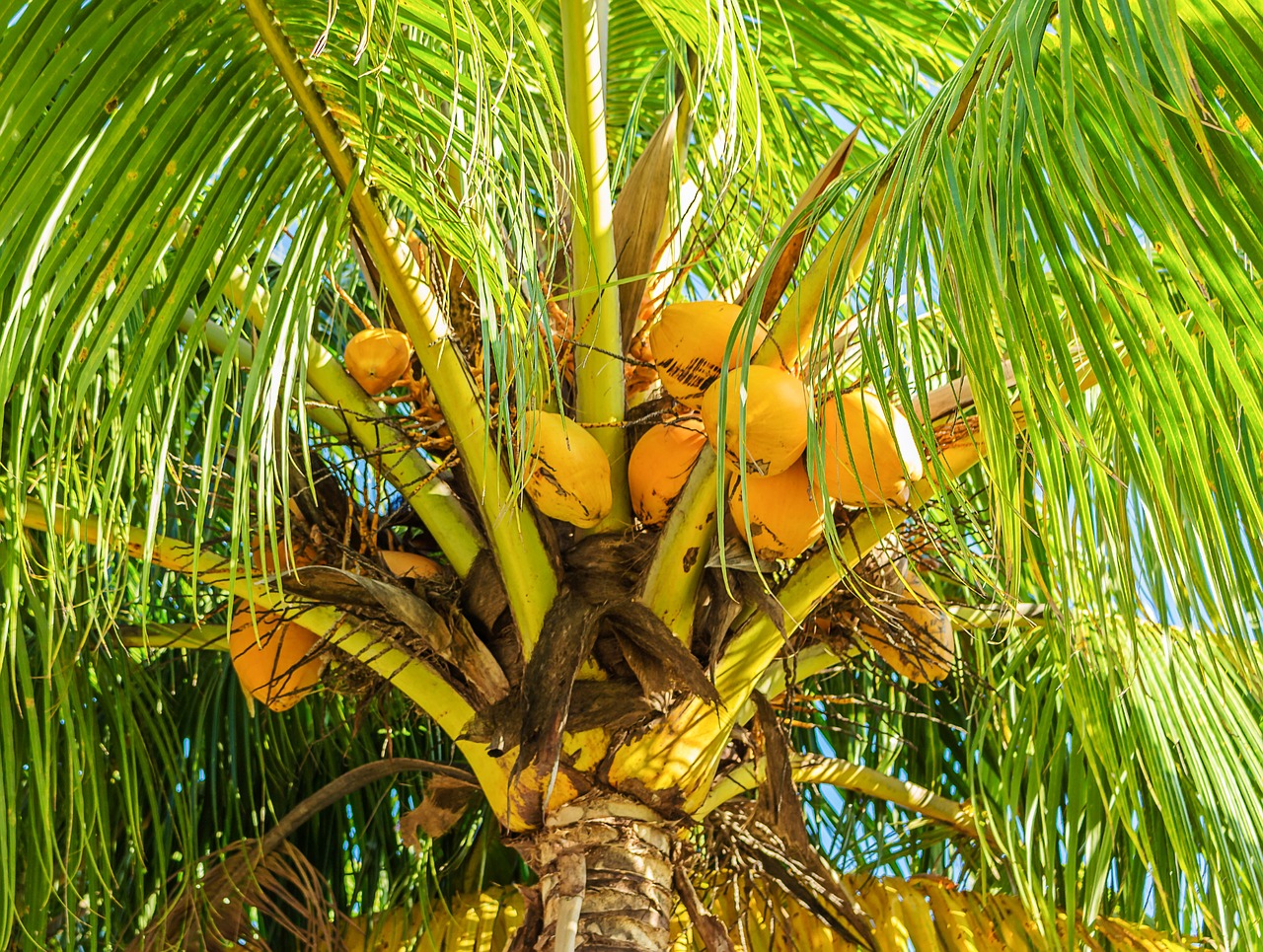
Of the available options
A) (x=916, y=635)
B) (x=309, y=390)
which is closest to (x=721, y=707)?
(x=916, y=635)

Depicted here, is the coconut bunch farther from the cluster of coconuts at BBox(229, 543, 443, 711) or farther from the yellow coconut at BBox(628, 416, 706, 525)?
the yellow coconut at BBox(628, 416, 706, 525)

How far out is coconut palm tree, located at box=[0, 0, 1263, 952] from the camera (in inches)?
39.1

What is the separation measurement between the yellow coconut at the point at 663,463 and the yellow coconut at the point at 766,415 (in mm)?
136

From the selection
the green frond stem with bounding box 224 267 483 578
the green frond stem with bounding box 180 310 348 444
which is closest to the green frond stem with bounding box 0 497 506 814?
the green frond stem with bounding box 224 267 483 578

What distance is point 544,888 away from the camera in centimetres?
150

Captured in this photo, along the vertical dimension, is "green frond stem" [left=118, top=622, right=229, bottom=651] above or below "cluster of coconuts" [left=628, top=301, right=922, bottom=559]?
below

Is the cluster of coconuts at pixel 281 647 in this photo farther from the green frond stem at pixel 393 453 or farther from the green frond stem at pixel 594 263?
the green frond stem at pixel 594 263

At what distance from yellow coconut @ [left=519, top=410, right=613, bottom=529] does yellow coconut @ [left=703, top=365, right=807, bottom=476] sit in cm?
15

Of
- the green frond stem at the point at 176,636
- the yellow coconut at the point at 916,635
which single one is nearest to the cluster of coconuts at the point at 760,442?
the yellow coconut at the point at 916,635

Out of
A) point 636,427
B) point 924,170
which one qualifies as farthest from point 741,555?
point 924,170

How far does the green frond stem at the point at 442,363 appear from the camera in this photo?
51.2 inches

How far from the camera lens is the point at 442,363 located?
4.65 ft

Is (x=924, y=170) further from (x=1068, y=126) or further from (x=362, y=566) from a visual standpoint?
(x=362, y=566)

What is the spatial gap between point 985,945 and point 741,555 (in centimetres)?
70
